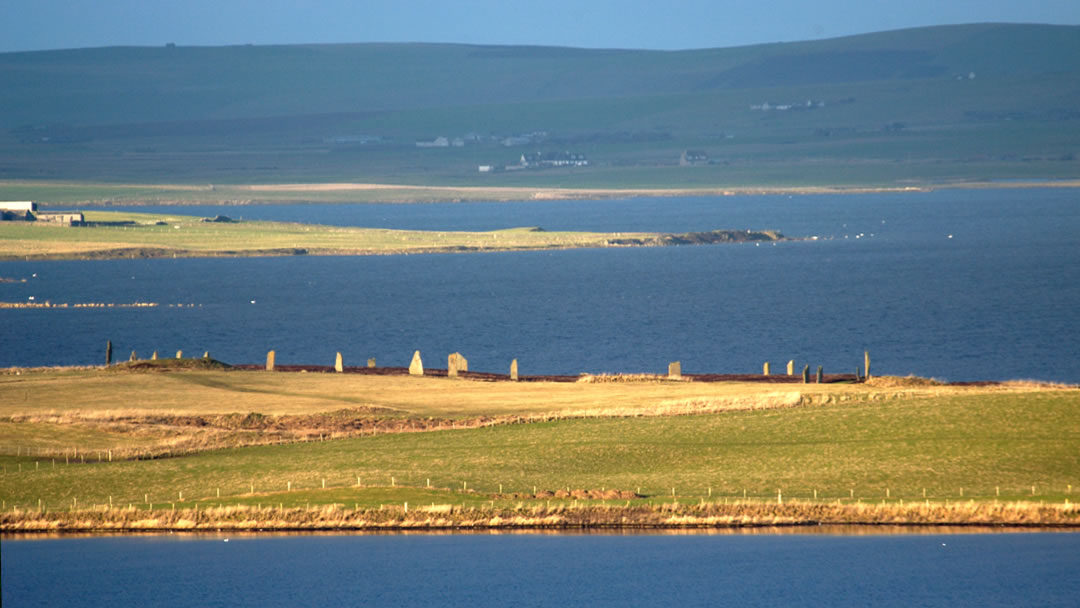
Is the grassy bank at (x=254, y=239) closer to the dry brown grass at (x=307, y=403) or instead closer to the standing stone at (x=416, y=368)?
the standing stone at (x=416, y=368)

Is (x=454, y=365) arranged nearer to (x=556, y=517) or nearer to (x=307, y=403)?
(x=307, y=403)

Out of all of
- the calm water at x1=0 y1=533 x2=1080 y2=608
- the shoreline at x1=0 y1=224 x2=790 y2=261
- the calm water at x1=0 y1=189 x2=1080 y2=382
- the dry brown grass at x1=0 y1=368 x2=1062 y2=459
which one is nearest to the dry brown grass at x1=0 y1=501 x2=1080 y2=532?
the calm water at x1=0 y1=533 x2=1080 y2=608

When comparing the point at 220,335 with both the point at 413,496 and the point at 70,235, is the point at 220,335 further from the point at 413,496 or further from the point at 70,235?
the point at 70,235

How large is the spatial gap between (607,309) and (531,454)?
6679 centimetres

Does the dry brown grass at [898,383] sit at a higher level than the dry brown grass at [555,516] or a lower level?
higher

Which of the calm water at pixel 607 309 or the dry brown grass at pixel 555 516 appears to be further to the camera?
the calm water at pixel 607 309

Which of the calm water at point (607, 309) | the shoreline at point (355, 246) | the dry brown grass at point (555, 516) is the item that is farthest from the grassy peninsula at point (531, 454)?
the shoreline at point (355, 246)

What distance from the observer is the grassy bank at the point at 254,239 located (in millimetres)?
163750

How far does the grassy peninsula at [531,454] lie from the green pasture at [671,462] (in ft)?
0.34

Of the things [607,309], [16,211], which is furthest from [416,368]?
[16,211]

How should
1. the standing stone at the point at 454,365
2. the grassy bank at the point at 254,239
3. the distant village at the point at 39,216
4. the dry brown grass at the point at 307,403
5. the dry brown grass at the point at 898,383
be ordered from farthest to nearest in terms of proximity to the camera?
the distant village at the point at 39,216, the grassy bank at the point at 254,239, the standing stone at the point at 454,365, the dry brown grass at the point at 898,383, the dry brown grass at the point at 307,403

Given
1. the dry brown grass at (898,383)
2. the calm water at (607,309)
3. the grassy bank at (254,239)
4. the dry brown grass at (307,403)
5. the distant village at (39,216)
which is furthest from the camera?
the distant village at (39,216)

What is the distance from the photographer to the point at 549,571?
39.2m

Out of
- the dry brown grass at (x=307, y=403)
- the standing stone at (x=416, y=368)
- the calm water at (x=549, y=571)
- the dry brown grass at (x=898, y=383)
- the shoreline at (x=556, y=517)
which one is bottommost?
the calm water at (x=549, y=571)
